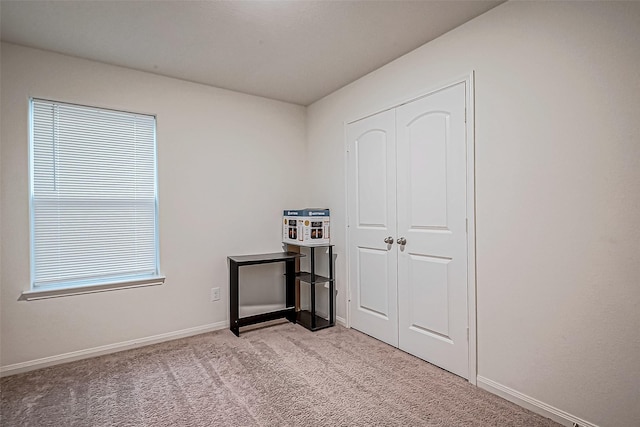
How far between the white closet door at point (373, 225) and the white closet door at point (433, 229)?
0.11 metres

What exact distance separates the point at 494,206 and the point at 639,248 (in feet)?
2.35

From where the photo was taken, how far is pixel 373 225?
10.1 feet

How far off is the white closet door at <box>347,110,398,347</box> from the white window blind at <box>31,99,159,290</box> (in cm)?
189

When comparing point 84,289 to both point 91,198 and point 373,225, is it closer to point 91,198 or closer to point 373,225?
point 91,198

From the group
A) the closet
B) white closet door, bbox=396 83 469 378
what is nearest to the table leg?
the closet

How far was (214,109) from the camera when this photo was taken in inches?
133

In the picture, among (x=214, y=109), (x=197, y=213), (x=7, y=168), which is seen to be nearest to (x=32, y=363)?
(x=7, y=168)

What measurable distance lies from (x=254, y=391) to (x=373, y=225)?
167 centimetres

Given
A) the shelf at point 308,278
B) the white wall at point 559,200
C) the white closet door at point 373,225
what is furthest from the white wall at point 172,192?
the white wall at point 559,200

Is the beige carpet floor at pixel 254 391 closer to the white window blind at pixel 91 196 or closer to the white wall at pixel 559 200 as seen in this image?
the white wall at pixel 559 200

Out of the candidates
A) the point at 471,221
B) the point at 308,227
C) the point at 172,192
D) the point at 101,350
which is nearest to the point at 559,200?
the point at 471,221

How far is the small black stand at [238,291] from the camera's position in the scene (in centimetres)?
323

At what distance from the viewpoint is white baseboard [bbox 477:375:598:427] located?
5.90 ft

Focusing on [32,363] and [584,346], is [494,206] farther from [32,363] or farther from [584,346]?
[32,363]
